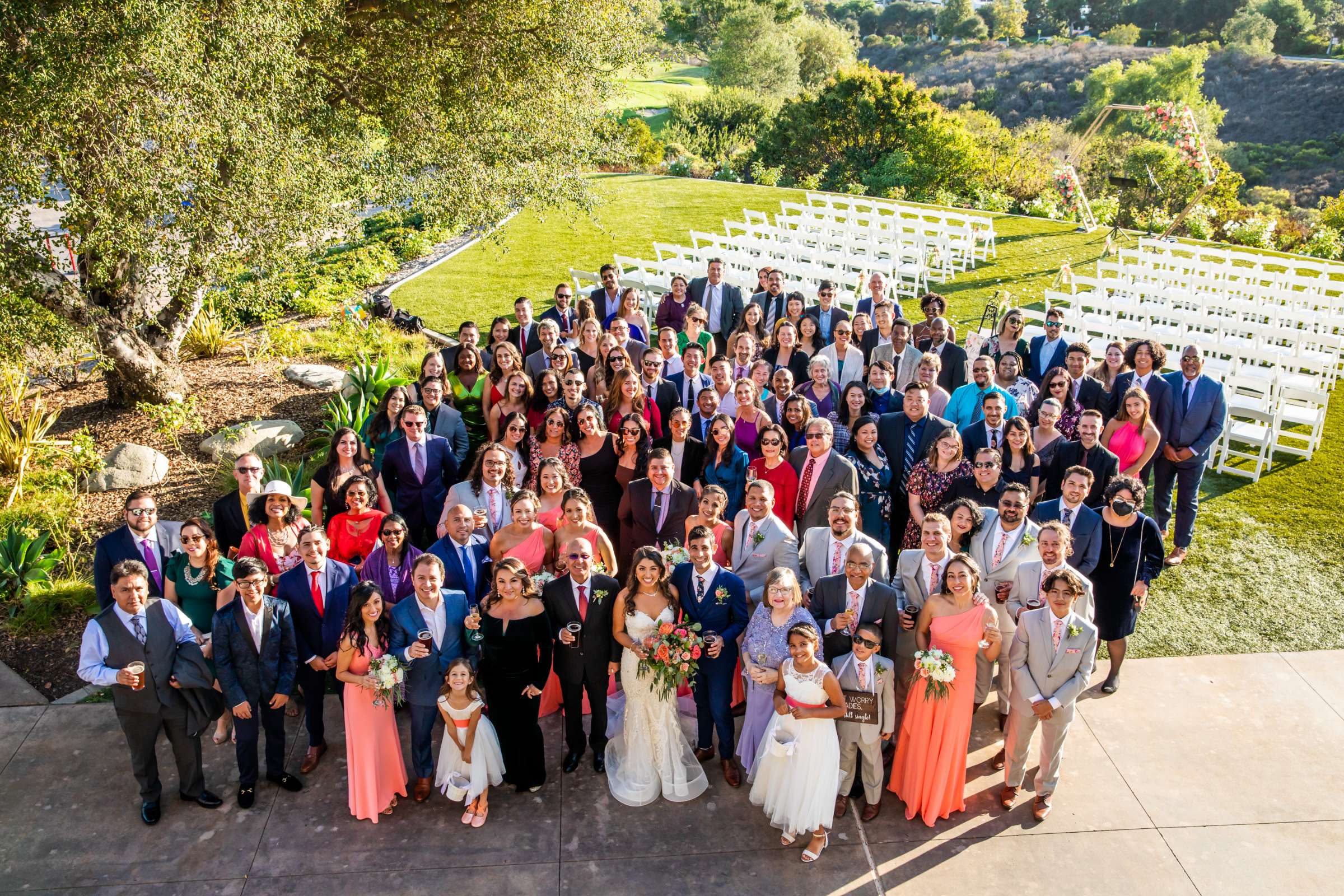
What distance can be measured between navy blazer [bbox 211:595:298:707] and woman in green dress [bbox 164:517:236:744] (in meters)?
0.24

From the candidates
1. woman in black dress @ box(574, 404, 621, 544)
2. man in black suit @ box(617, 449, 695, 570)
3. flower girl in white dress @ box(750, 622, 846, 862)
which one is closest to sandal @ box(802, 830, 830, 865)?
flower girl in white dress @ box(750, 622, 846, 862)

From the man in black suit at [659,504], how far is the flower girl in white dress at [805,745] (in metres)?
1.58

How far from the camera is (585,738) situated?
6.37 meters

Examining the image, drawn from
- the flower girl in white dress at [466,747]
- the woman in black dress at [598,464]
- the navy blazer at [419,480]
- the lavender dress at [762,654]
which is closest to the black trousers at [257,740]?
the flower girl in white dress at [466,747]

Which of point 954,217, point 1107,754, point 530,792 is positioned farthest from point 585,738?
point 954,217

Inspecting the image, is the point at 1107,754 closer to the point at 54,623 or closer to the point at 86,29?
the point at 54,623

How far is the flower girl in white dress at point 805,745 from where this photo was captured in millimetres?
5312

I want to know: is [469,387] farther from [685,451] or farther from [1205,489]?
[1205,489]

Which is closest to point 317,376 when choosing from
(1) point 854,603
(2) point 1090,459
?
(1) point 854,603

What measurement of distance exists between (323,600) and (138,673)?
1.03 m

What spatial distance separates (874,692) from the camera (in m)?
5.50

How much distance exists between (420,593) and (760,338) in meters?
5.48

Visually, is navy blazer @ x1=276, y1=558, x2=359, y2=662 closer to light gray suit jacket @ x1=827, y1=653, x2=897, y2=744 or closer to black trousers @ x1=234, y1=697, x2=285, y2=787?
black trousers @ x1=234, y1=697, x2=285, y2=787

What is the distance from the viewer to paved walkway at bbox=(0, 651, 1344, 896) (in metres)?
5.35
